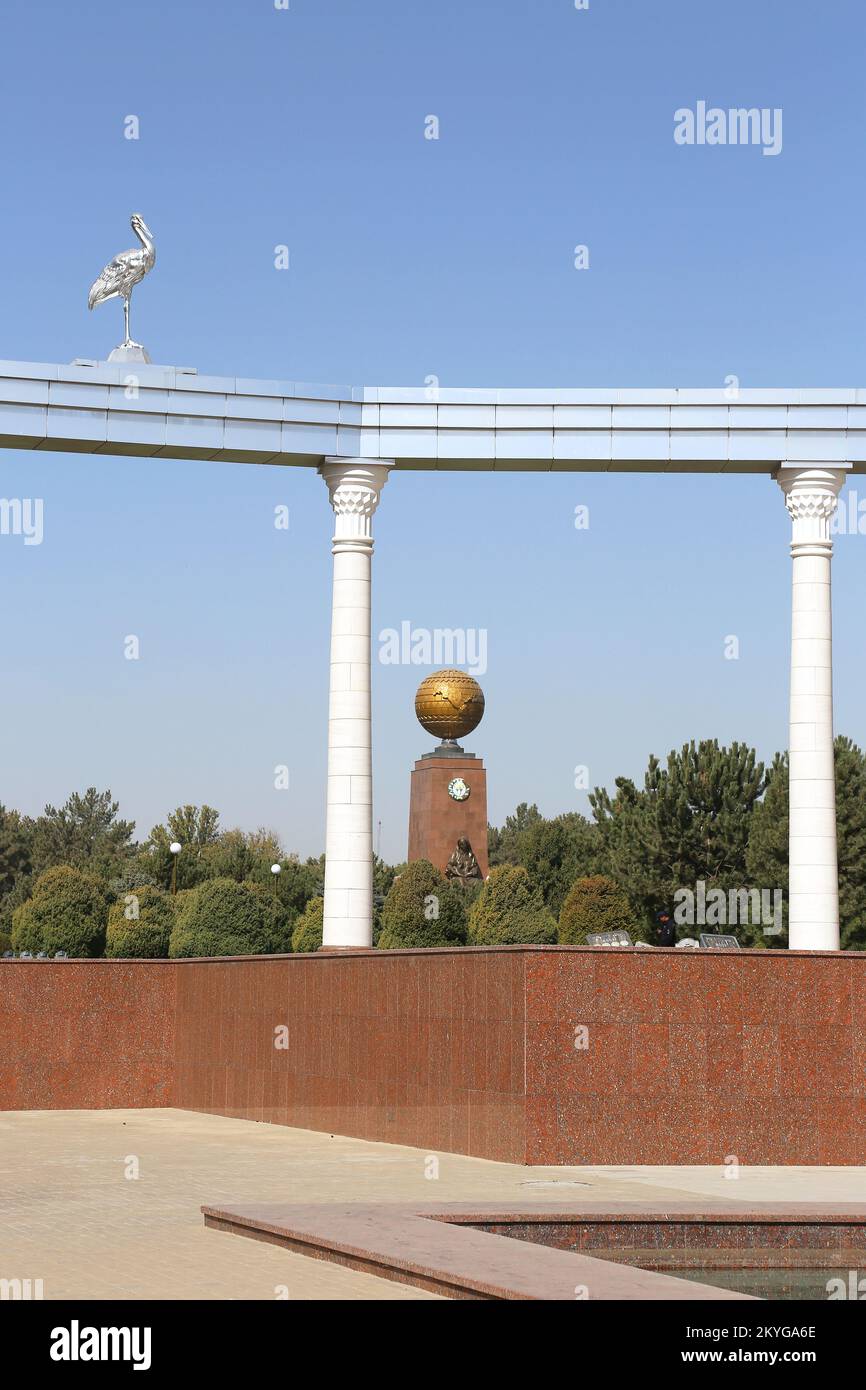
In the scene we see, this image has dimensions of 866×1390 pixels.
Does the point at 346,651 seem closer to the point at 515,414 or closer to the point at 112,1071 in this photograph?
the point at 515,414

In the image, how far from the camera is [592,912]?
46.9m

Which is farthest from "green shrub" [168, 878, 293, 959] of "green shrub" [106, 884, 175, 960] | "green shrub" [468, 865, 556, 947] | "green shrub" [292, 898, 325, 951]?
"green shrub" [468, 865, 556, 947]

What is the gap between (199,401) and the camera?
24.2 meters

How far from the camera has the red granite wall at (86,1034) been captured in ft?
93.6

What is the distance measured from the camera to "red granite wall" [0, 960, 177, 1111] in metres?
28.5

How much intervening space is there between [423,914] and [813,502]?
2610 centimetres

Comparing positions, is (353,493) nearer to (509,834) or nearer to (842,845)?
(842,845)

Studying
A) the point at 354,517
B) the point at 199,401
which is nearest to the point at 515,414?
the point at 354,517

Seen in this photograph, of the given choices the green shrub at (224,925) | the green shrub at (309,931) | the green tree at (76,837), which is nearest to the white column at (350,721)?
the green shrub at (224,925)

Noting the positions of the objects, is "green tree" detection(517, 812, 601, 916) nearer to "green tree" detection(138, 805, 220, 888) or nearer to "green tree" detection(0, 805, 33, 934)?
"green tree" detection(138, 805, 220, 888)

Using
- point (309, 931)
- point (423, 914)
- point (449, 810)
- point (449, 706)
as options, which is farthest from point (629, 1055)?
point (449, 706)

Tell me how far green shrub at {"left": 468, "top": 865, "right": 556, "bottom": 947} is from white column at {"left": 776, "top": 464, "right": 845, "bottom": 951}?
75.8 ft

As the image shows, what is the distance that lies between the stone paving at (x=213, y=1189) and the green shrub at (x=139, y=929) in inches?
841

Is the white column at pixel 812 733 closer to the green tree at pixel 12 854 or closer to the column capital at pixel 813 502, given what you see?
the column capital at pixel 813 502
